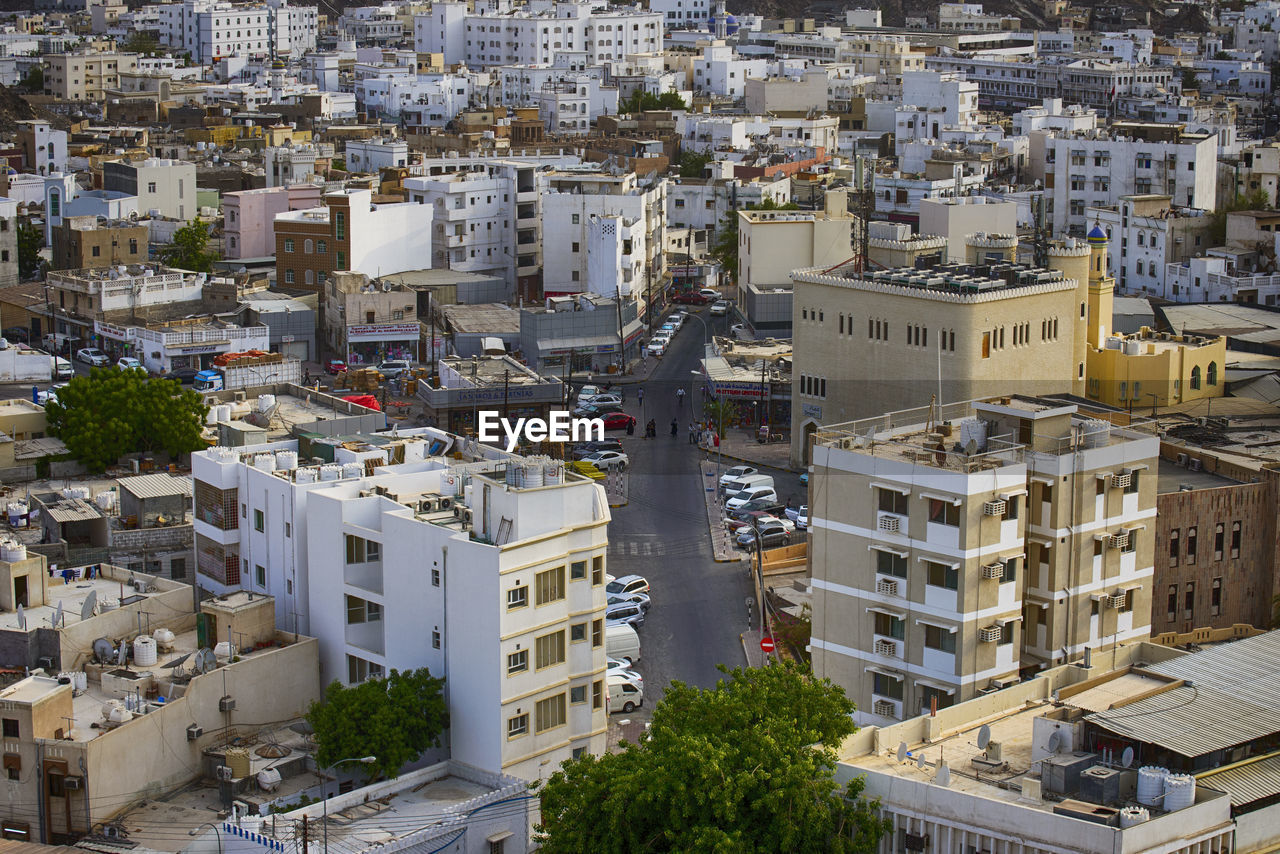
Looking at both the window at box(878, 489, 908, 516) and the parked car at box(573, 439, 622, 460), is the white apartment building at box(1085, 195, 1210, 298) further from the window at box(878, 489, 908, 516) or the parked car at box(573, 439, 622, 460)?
the window at box(878, 489, 908, 516)

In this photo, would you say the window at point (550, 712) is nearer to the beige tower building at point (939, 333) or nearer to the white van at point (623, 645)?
the white van at point (623, 645)

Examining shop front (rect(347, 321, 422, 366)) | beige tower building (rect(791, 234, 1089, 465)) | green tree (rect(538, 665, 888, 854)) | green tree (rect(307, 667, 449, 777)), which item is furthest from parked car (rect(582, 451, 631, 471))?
green tree (rect(538, 665, 888, 854))

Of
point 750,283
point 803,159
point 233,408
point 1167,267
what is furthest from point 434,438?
point 803,159

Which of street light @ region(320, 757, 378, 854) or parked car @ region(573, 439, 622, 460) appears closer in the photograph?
street light @ region(320, 757, 378, 854)

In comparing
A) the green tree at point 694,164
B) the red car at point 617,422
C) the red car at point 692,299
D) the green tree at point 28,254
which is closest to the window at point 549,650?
the red car at point 617,422

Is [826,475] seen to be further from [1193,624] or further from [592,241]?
[592,241]

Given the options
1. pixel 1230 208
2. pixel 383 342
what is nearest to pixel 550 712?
pixel 383 342

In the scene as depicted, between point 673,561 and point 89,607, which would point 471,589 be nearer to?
point 89,607
